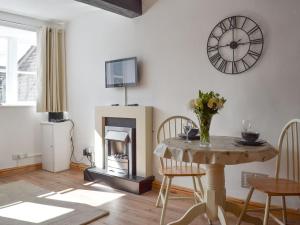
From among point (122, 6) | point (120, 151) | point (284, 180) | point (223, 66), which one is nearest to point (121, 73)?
point (122, 6)

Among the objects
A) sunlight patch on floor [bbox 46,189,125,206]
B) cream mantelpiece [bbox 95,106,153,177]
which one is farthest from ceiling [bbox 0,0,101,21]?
sunlight patch on floor [bbox 46,189,125,206]

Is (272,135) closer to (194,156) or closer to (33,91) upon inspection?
(194,156)

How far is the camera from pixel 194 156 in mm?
1850

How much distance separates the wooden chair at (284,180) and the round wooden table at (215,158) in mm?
209

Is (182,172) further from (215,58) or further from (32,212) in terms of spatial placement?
(32,212)

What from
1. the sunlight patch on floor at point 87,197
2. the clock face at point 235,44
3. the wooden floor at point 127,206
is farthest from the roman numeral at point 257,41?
the sunlight patch on floor at point 87,197

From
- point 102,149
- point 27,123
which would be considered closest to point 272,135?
point 102,149

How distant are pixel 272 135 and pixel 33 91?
3763 mm

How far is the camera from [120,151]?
12.2 ft

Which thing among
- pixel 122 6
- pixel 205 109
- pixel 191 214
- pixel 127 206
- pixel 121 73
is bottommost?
pixel 127 206

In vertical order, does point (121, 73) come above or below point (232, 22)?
below

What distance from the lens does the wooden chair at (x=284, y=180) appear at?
186cm

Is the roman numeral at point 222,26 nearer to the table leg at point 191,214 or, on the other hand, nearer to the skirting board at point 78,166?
the table leg at point 191,214

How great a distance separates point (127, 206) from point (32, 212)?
918 mm
